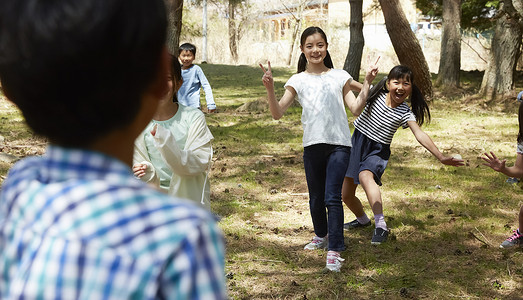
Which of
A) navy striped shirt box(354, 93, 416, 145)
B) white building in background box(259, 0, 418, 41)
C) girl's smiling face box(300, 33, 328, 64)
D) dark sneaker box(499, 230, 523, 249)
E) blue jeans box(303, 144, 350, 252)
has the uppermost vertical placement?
white building in background box(259, 0, 418, 41)

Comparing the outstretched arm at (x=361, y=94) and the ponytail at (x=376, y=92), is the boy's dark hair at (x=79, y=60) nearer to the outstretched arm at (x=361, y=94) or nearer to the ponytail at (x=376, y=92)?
the outstretched arm at (x=361, y=94)

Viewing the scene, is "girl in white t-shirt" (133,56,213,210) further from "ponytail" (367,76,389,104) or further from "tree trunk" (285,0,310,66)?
"tree trunk" (285,0,310,66)

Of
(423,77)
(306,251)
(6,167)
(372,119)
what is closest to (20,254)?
(306,251)

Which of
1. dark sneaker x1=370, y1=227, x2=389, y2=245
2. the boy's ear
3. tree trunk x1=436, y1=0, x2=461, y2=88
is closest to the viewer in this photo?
the boy's ear

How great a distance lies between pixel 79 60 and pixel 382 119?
14.4 ft

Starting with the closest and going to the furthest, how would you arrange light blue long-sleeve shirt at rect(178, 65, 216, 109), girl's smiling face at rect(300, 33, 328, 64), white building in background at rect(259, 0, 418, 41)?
girl's smiling face at rect(300, 33, 328, 64) < light blue long-sleeve shirt at rect(178, 65, 216, 109) < white building in background at rect(259, 0, 418, 41)

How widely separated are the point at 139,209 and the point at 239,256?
12.7 ft

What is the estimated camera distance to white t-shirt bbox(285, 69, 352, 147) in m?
4.43

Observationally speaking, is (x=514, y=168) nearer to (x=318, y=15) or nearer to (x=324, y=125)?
(x=324, y=125)

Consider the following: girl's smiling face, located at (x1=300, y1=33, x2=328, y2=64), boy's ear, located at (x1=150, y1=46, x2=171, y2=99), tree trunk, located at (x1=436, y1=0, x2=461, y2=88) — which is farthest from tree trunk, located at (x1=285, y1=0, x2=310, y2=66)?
boy's ear, located at (x1=150, y1=46, x2=171, y2=99)

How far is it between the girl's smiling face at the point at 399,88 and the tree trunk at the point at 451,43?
1074 cm

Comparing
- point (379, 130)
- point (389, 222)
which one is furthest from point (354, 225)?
point (379, 130)

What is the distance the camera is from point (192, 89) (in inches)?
307

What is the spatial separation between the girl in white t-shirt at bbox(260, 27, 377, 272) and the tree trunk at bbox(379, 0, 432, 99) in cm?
683
